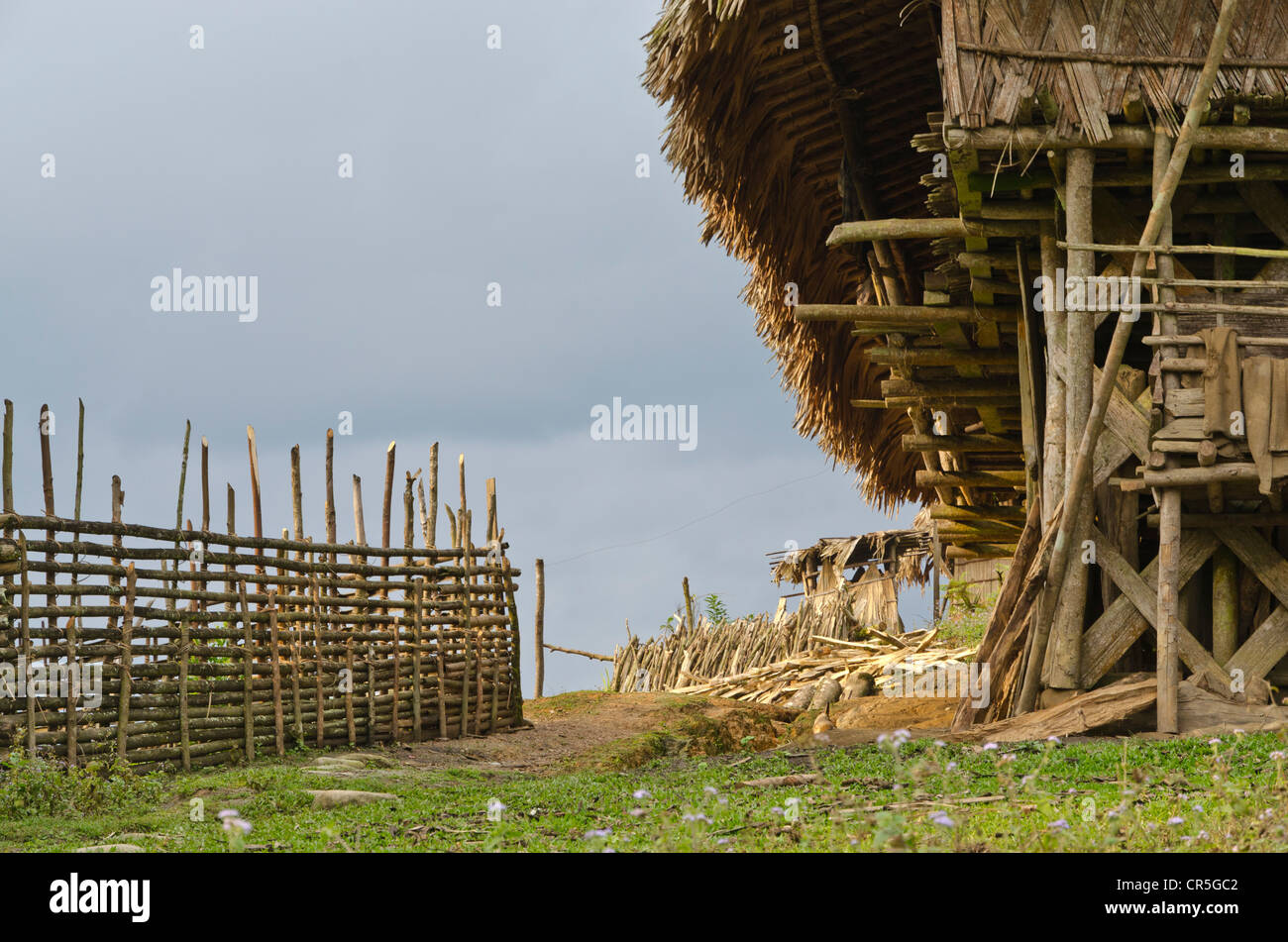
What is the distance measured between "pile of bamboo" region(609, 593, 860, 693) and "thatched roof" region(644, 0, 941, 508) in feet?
20.8

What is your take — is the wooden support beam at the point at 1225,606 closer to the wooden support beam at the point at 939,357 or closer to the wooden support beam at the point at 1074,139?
the wooden support beam at the point at 1074,139

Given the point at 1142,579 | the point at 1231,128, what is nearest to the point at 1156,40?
the point at 1231,128

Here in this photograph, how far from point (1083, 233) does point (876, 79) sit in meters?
4.10

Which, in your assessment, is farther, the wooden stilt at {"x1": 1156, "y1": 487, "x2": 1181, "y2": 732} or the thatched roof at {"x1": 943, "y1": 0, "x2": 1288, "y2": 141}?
the thatched roof at {"x1": 943, "y1": 0, "x2": 1288, "y2": 141}

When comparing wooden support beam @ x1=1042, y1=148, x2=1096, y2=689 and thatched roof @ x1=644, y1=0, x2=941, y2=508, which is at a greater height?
thatched roof @ x1=644, y1=0, x2=941, y2=508

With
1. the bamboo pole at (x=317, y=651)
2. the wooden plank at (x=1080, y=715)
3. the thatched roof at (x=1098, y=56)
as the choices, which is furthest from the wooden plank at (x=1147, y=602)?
the bamboo pole at (x=317, y=651)

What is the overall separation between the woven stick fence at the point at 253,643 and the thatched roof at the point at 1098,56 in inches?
261

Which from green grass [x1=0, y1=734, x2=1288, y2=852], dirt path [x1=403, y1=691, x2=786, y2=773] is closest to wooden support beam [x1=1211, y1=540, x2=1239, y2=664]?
green grass [x1=0, y1=734, x2=1288, y2=852]

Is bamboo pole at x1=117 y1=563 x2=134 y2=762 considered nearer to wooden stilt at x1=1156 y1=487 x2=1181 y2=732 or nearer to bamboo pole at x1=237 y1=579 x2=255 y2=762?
bamboo pole at x1=237 y1=579 x2=255 y2=762

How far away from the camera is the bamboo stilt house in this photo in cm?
862

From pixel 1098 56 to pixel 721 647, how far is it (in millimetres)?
13886

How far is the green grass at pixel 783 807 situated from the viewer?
4.48m

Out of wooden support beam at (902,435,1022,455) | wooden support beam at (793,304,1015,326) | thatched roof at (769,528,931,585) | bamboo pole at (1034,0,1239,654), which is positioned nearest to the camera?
bamboo pole at (1034,0,1239,654)
